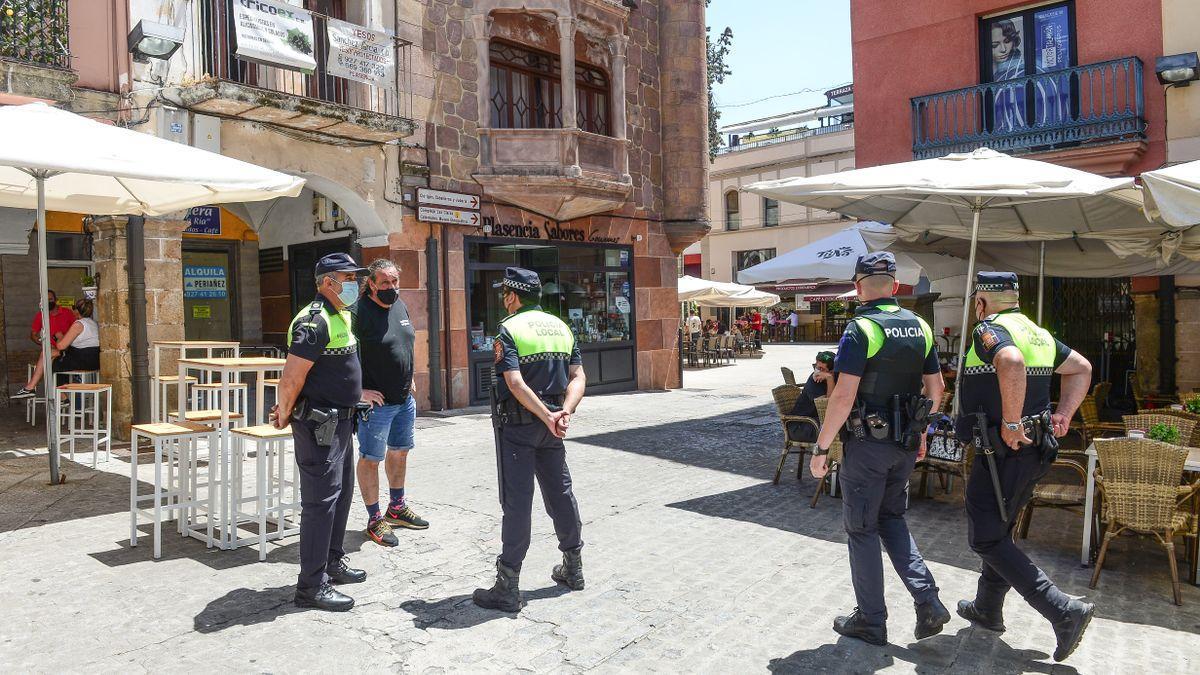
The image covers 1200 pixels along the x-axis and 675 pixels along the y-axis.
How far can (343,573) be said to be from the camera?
467cm

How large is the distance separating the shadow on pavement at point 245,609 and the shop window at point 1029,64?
11.8 metres

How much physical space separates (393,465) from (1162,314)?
10746 millimetres

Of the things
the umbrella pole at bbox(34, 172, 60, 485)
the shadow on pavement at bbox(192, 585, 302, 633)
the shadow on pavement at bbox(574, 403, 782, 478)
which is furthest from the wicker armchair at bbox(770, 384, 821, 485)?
the umbrella pole at bbox(34, 172, 60, 485)

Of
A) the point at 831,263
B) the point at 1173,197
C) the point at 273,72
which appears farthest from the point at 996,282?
the point at 273,72

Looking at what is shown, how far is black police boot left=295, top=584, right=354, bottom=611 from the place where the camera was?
4.27 metres

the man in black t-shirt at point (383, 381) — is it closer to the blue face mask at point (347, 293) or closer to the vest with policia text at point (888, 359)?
the blue face mask at point (347, 293)

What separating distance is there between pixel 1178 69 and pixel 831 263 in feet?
17.9

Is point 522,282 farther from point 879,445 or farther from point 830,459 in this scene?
point 830,459

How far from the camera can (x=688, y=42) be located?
1600cm

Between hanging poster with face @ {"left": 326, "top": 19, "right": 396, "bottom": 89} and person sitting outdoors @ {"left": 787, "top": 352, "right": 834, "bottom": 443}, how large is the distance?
7.45 metres

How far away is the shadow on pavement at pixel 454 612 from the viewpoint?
4156mm

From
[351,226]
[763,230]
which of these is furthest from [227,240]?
[763,230]

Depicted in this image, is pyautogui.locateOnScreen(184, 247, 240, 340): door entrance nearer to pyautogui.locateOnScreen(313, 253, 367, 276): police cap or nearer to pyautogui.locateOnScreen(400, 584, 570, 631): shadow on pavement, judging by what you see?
pyautogui.locateOnScreen(313, 253, 367, 276): police cap

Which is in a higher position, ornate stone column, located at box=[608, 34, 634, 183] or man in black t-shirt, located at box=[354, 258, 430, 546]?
ornate stone column, located at box=[608, 34, 634, 183]
